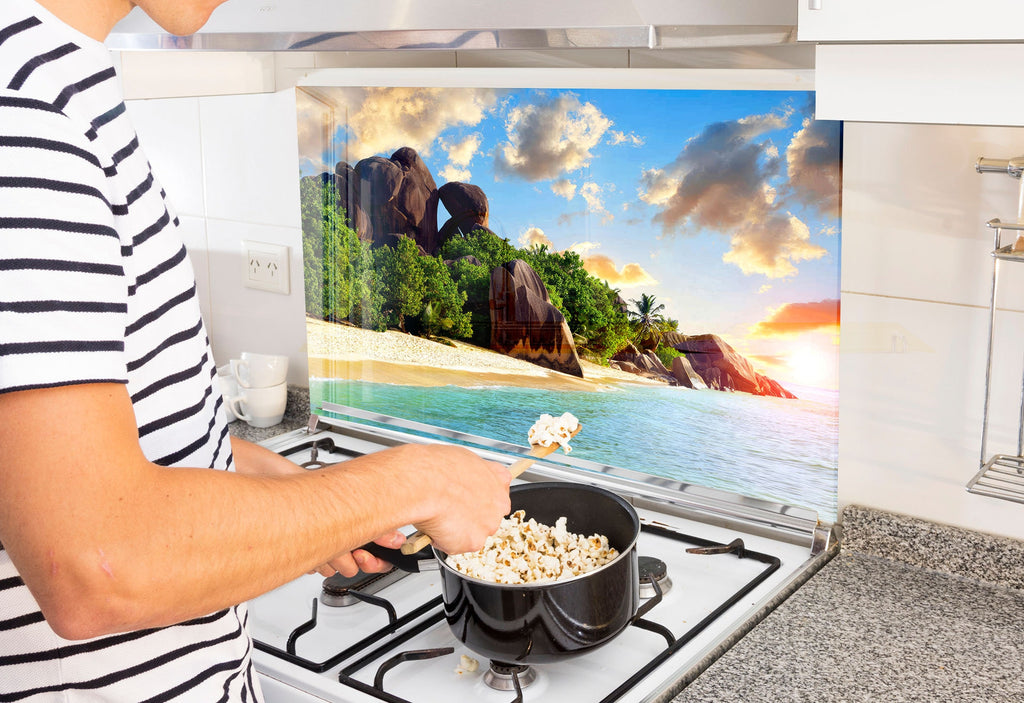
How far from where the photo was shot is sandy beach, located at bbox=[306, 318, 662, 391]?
1.37 meters

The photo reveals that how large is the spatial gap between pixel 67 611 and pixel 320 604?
67cm

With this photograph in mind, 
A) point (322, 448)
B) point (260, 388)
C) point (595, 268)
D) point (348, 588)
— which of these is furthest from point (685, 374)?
point (260, 388)

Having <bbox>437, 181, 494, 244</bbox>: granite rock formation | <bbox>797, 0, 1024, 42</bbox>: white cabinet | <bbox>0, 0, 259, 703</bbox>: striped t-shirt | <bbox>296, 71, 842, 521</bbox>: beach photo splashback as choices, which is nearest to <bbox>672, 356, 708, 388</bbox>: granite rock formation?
<bbox>296, 71, 842, 521</bbox>: beach photo splashback

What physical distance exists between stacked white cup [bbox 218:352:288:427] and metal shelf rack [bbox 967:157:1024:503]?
1102mm

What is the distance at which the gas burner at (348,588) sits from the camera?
1133 millimetres

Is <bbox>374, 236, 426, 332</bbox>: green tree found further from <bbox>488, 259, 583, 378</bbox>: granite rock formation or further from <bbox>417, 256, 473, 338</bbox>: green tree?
<bbox>488, 259, 583, 378</bbox>: granite rock formation

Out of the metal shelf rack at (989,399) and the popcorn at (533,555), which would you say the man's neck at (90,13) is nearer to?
the popcorn at (533,555)

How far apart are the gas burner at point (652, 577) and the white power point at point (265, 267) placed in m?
0.85

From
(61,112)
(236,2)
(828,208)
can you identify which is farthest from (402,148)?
(61,112)

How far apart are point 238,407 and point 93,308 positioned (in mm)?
1262

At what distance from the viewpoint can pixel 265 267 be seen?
1694 mm

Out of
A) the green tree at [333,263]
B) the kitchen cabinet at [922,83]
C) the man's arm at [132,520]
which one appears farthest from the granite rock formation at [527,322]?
the man's arm at [132,520]

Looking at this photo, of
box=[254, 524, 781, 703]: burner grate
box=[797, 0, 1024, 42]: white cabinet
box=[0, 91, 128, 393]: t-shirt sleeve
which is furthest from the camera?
box=[254, 524, 781, 703]: burner grate

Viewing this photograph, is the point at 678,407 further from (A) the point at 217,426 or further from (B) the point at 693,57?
(A) the point at 217,426
